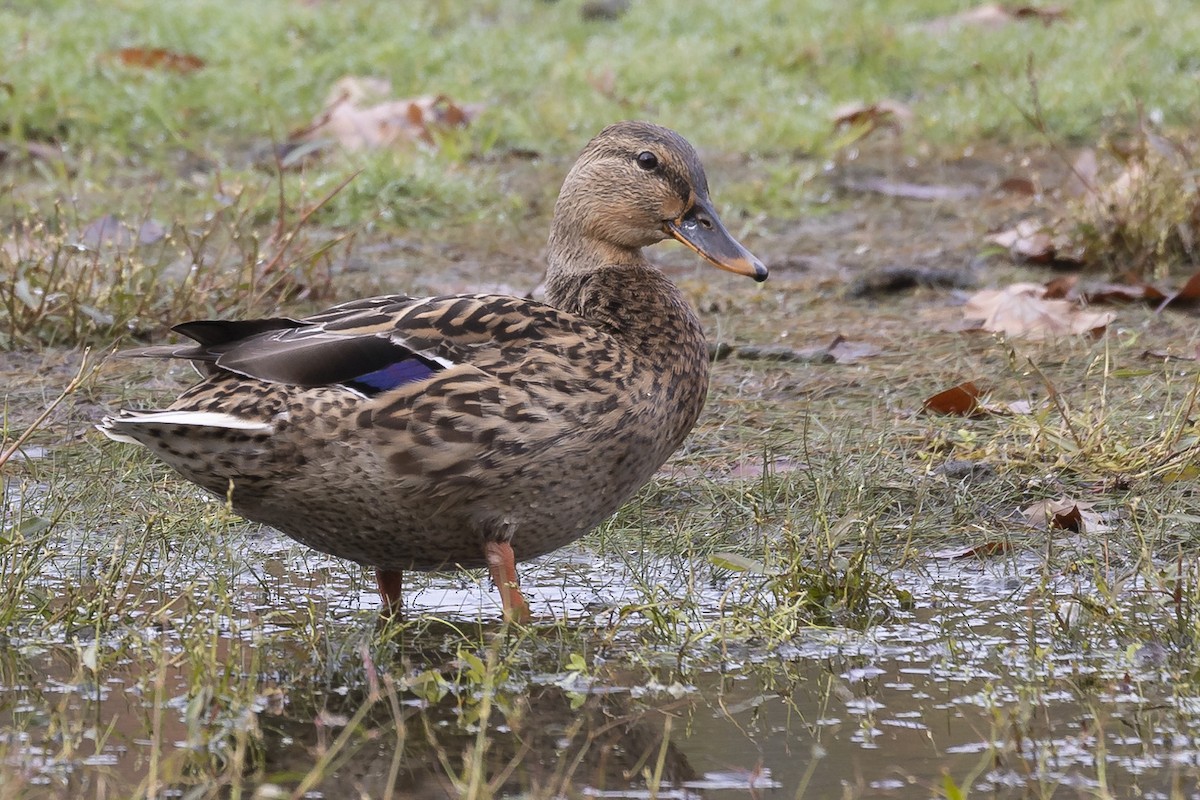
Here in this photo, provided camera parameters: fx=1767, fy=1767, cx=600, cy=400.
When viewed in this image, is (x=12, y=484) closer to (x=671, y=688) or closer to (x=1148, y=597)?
(x=671, y=688)

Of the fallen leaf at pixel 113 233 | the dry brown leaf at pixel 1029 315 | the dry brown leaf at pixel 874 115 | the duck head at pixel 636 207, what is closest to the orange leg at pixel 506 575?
the duck head at pixel 636 207

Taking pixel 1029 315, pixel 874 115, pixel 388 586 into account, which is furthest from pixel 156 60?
pixel 388 586

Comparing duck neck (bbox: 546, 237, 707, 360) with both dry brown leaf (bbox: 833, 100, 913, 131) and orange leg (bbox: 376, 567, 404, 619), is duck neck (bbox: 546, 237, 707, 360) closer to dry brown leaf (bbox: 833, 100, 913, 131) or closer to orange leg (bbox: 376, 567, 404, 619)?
orange leg (bbox: 376, 567, 404, 619)

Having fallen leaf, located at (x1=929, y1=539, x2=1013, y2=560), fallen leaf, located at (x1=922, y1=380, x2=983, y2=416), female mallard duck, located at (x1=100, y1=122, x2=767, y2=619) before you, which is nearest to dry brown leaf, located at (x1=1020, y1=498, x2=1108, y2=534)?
fallen leaf, located at (x1=929, y1=539, x2=1013, y2=560)

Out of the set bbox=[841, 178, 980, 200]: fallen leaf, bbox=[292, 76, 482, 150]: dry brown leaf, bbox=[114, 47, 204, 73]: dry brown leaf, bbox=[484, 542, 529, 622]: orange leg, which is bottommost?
bbox=[841, 178, 980, 200]: fallen leaf

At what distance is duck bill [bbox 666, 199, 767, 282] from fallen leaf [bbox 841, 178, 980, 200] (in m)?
3.93

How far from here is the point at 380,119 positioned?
8.81 meters

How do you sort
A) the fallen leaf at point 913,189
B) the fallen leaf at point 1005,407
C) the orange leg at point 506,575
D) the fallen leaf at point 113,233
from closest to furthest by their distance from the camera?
1. the orange leg at point 506,575
2. the fallen leaf at point 1005,407
3. the fallen leaf at point 113,233
4. the fallen leaf at point 913,189

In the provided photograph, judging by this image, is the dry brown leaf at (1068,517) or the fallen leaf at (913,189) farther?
the fallen leaf at (913,189)

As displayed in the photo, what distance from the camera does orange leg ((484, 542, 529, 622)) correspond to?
406 centimetres

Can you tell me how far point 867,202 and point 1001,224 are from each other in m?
0.77

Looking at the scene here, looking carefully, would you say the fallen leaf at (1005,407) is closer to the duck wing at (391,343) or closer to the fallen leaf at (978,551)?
the fallen leaf at (978,551)

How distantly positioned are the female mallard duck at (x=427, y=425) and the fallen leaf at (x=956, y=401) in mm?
1549

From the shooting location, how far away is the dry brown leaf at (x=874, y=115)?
9.27 metres
